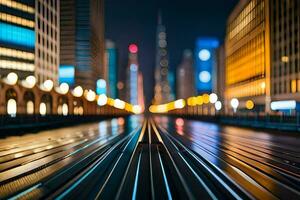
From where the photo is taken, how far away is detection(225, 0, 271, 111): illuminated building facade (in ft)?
322

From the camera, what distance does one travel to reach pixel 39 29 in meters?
122

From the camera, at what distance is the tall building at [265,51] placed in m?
86.0

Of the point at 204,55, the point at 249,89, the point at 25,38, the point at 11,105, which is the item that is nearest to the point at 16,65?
the point at 25,38

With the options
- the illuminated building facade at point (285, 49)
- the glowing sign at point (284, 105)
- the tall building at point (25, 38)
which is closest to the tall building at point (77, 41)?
the tall building at point (25, 38)

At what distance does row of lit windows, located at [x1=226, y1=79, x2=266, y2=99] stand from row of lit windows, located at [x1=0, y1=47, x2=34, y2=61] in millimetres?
64000

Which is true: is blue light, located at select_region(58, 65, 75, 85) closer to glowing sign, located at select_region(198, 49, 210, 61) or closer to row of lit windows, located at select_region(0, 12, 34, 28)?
glowing sign, located at select_region(198, 49, 210, 61)

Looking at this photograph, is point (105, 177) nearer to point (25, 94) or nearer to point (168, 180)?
point (168, 180)

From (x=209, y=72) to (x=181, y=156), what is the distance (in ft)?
563

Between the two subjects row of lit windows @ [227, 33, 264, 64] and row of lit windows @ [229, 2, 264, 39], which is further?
row of lit windows @ [227, 33, 264, 64]

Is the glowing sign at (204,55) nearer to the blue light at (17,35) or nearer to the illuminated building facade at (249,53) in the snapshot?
the illuminated building facade at (249,53)

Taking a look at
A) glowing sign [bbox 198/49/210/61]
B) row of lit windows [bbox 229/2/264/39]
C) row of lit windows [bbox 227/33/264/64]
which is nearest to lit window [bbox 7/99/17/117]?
row of lit windows [bbox 227/33/264/64]

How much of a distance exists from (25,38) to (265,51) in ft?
224

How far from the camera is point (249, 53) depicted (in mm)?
112688

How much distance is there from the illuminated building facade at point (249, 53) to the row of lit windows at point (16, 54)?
210ft
